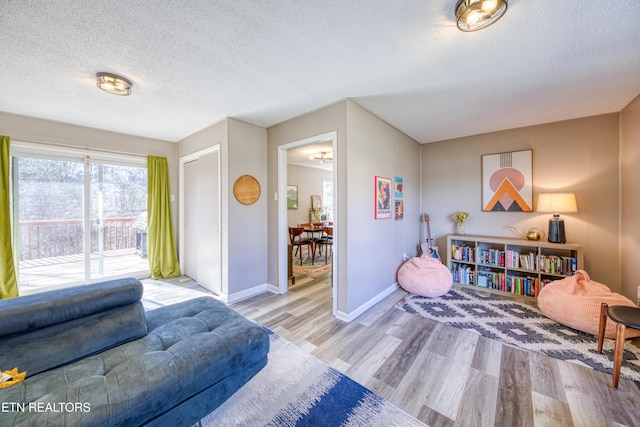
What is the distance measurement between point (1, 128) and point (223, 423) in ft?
14.0

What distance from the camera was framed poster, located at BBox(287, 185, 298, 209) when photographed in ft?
21.2

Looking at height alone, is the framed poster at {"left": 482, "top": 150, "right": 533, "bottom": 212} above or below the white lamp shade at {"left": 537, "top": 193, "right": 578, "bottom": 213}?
above

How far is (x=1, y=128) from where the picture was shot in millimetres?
2820

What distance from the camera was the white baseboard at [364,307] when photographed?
8.46 ft

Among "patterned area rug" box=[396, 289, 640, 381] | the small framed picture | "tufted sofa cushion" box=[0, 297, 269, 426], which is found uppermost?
the small framed picture

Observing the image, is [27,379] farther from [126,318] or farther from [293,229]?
[293,229]

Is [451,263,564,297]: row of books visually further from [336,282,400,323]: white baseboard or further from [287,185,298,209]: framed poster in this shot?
[287,185,298,209]: framed poster

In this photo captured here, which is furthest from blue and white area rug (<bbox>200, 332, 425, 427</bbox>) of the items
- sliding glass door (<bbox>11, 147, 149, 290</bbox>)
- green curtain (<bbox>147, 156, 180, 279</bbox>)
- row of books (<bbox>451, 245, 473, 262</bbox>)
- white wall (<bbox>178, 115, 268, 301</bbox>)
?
sliding glass door (<bbox>11, 147, 149, 290</bbox>)

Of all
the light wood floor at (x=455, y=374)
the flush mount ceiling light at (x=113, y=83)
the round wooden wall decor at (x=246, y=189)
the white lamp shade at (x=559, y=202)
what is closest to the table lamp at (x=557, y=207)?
the white lamp shade at (x=559, y=202)

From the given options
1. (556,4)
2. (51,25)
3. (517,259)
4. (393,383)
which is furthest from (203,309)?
(517,259)

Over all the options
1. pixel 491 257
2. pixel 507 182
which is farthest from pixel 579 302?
pixel 507 182

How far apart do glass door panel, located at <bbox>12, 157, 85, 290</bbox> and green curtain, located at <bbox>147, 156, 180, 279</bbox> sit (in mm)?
832

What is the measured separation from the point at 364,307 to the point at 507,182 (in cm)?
293

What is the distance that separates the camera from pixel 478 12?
135cm
